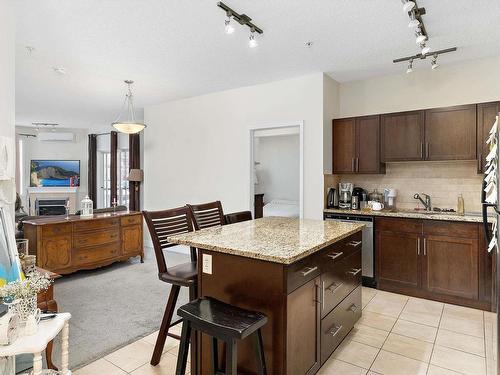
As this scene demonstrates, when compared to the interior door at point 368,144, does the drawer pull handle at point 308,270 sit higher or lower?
lower

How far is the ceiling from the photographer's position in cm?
269

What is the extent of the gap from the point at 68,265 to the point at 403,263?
439 cm

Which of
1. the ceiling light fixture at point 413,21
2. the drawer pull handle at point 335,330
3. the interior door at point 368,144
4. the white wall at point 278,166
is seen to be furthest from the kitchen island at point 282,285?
the white wall at point 278,166

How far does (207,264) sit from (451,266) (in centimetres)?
294

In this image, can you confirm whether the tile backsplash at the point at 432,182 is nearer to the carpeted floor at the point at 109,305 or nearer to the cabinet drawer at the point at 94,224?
the carpeted floor at the point at 109,305

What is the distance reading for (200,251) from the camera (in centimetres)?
207

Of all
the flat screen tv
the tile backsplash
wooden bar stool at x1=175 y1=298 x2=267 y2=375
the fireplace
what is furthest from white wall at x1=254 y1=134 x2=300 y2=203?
the flat screen tv

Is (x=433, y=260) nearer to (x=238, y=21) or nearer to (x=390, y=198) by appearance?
(x=390, y=198)

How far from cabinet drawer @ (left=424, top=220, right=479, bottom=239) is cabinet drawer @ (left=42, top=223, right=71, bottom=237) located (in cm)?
461

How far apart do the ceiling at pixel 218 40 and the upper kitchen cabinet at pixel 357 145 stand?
686mm

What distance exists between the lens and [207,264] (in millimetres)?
2043

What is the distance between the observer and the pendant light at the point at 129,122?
5030 mm

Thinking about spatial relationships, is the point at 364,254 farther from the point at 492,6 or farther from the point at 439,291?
the point at 492,6

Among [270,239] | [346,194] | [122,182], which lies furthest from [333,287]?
[122,182]
